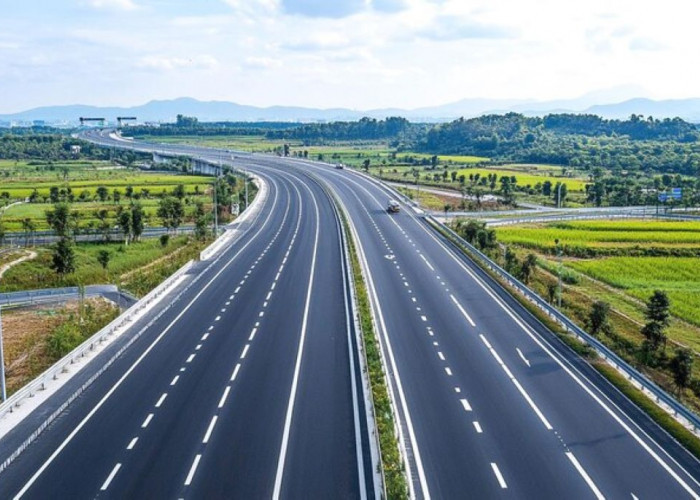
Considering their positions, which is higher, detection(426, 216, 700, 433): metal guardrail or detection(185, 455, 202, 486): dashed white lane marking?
detection(426, 216, 700, 433): metal guardrail

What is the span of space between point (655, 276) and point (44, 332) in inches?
1939

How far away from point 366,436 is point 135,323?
66.8 feet

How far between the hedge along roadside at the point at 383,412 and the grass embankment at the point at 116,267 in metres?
18.6

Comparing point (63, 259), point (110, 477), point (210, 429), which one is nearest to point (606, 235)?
point (63, 259)

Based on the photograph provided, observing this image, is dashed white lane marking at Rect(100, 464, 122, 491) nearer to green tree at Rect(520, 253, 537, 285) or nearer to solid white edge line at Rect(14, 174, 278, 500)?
solid white edge line at Rect(14, 174, 278, 500)

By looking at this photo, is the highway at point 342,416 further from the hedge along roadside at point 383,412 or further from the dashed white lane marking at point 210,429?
the hedge along roadside at point 383,412

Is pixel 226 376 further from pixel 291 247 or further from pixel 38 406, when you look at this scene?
pixel 291 247

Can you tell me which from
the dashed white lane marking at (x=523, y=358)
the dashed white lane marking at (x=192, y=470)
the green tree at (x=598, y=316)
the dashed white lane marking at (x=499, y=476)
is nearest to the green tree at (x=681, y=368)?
the dashed white lane marking at (x=523, y=358)

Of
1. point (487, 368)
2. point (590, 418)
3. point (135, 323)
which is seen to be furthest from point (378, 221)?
point (590, 418)

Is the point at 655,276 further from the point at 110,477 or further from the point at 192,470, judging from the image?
the point at 110,477

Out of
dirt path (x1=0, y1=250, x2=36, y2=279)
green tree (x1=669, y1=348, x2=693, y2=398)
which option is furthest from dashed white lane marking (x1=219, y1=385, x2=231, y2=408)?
dirt path (x1=0, y1=250, x2=36, y2=279)

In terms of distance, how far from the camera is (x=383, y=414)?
26.1 metres

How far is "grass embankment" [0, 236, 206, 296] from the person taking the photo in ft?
173

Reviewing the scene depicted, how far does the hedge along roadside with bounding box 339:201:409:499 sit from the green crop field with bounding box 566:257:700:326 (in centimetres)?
2305
